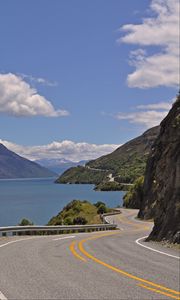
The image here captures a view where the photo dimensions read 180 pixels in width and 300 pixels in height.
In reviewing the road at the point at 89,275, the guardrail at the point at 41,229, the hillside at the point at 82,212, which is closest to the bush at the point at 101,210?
the hillside at the point at 82,212

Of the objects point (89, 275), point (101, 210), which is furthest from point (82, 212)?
point (89, 275)

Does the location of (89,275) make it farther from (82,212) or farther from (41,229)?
(82,212)

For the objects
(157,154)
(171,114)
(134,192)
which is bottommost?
(134,192)

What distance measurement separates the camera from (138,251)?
16.2 m

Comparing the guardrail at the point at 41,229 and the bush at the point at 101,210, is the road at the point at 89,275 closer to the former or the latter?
the guardrail at the point at 41,229

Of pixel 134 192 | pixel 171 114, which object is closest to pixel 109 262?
pixel 171 114

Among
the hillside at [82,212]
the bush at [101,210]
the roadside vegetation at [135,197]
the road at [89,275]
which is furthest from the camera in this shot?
the roadside vegetation at [135,197]

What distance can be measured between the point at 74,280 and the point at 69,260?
3792 millimetres

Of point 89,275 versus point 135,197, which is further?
point 135,197

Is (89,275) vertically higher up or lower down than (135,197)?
lower down

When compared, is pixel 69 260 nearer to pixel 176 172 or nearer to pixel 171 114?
pixel 176 172

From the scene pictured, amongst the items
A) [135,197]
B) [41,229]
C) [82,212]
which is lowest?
[82,212]

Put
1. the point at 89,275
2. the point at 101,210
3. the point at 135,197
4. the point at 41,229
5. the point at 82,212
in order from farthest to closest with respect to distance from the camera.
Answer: the point at 135,197, the point at 101,210, the point at 82,212, the point at 41,229, the point at 89,275

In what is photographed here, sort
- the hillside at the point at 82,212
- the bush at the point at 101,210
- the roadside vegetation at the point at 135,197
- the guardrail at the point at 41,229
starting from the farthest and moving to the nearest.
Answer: the roadside vegetation at the point at 135,197
the bush at the point at 101,210
the hillside at the point at 82,212
the guardrail at the point at 41,229
